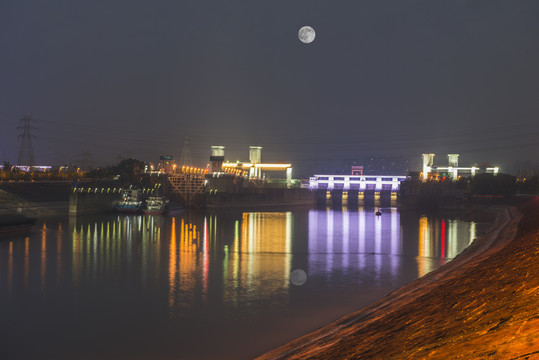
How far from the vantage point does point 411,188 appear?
112125 mm

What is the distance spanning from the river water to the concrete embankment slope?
11.9ft

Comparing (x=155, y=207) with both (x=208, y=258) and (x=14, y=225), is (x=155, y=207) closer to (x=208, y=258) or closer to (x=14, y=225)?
(x=14, y=225)

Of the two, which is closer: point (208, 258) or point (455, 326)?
point (455, 326)

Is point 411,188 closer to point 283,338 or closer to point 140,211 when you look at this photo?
point 140,211

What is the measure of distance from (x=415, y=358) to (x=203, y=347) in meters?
9.07

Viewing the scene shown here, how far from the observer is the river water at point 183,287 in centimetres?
1683

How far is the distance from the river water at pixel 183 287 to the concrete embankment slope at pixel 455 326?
11.9 feet

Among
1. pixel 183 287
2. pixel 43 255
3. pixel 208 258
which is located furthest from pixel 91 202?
pixel 183 287

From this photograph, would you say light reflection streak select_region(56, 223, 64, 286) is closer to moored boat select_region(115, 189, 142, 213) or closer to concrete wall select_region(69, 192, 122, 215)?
concrete wall select_region(69, 192, 122, 215)

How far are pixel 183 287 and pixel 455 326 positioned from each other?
1679 cm

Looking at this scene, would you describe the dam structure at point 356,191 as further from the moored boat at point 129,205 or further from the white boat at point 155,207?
the moored boat at point 129,205

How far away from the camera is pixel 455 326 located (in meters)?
10.5

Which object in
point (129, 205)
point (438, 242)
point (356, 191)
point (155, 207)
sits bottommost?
point (438, 242)

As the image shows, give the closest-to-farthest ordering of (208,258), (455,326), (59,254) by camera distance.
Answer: (455,326)
(208,258)
(59,254)
